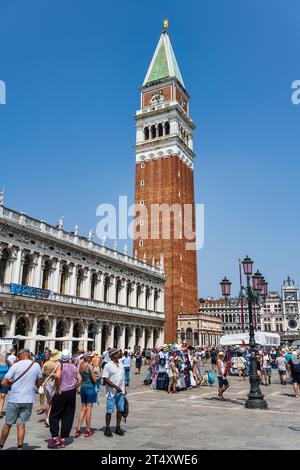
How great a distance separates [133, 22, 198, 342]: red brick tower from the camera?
197 feet

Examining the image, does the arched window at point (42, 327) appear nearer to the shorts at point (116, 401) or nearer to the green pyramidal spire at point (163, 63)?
the shorts at point (116, 401)

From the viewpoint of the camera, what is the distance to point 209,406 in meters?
12.9

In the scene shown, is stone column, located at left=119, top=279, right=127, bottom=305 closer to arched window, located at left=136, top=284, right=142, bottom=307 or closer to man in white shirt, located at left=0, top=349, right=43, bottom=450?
Result: arched window, located at left=136, top=284, right=142, bottom=307

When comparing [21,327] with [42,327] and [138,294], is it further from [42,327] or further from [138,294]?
[138,294]

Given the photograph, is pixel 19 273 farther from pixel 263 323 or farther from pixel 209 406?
pixel 263 323

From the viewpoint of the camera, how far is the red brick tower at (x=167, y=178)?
197 feet

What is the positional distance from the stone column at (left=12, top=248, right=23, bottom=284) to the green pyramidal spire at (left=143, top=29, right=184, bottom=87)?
157 feet

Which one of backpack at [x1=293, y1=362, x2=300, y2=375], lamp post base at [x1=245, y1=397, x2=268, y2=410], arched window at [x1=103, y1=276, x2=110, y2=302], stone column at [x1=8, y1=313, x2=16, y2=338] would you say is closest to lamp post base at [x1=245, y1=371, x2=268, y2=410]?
lamp post base at [x1=245, y1=397, x2=268, y2=410]

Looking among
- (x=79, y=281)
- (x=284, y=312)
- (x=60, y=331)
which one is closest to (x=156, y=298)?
(x=79, y=281)

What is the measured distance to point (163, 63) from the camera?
70.6 m

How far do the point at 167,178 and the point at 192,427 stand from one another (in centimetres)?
5531

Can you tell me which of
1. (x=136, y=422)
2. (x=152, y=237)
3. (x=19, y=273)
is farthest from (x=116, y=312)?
(x=136, y=422)

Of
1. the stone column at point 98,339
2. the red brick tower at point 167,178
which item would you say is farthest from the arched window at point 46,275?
the red brick tower at point 167,178

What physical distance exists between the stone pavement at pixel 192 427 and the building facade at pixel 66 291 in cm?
1359
